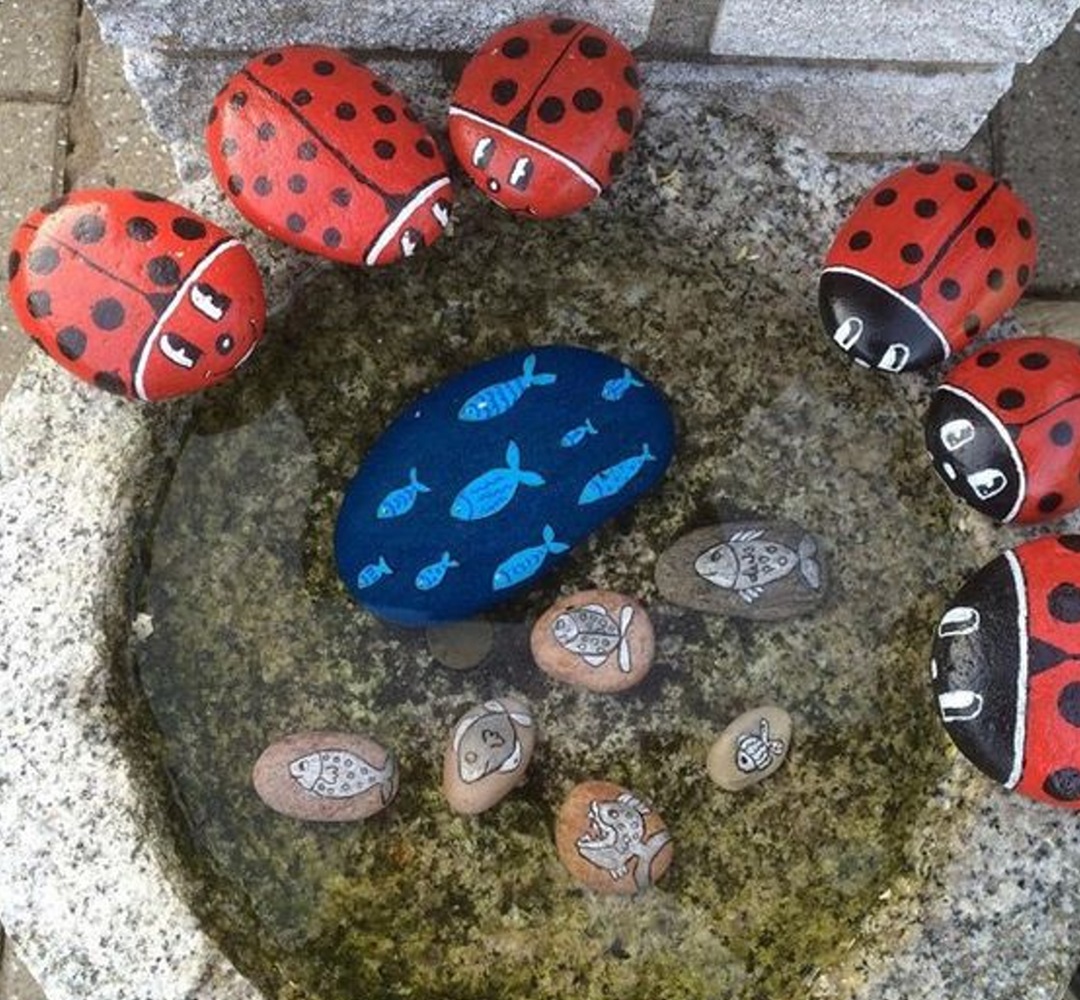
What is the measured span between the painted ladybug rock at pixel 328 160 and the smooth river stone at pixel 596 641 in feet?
1.37

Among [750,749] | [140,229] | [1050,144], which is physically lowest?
[750,749]

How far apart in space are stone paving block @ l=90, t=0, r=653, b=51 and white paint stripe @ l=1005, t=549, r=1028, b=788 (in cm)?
74

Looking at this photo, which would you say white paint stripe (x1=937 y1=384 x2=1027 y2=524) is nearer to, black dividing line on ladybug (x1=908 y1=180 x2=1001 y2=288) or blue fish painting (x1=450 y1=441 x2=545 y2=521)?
black dividing line on ladybug (x1=908 y1=180 x2=1001 y2=288)

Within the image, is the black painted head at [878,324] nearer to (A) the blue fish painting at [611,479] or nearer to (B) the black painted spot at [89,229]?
(A) the blue fish painting at [611,479]

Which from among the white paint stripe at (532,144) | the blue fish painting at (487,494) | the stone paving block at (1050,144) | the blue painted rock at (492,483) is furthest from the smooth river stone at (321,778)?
the stone paving block at (1050,144)

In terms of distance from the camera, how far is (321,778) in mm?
1650

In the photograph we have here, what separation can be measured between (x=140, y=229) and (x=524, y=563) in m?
0.52

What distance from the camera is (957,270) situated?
5.08ft

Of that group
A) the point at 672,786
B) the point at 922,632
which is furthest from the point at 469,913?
the point at 922,632

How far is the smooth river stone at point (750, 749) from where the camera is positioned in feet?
5.50

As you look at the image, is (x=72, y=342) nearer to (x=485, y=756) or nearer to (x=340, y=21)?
(x=340, y=21)

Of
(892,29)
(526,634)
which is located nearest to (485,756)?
(526,634)

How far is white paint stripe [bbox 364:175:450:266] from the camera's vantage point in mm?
1561

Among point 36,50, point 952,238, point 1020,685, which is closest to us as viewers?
point 1020,685
